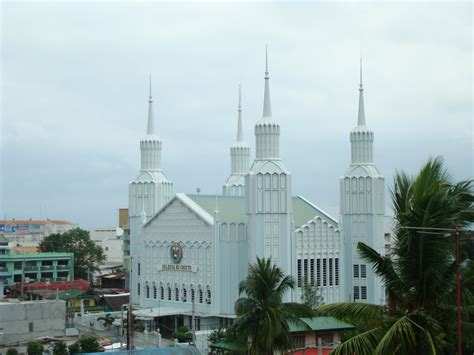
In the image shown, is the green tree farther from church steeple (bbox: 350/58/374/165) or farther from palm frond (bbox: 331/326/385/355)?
palm frond (bbox: 331/326/385/355)

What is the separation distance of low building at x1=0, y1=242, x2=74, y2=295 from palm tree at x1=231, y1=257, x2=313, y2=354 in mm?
75737

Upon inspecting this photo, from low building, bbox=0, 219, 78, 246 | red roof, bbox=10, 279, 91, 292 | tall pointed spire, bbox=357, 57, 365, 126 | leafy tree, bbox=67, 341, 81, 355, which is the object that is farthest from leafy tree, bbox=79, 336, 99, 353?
low building, bbox=0, 219, 78, 246

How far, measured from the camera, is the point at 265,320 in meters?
24.9

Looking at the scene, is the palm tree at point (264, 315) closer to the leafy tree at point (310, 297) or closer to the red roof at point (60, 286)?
the leafy tree at point (310, 297)

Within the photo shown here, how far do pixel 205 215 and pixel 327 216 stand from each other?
11353 millimetres

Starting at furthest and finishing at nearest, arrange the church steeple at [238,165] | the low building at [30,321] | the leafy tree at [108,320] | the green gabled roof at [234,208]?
the church steeple at [238,165] < the green gabled roof at [234,208] < the leafy tree at [108,320] < the low building at [30,321]

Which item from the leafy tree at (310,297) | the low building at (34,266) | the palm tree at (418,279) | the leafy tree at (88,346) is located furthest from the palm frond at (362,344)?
the low building at (34,266)

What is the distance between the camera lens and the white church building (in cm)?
5844

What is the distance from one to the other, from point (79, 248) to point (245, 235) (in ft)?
177

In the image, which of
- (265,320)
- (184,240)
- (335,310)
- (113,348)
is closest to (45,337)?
(113,348)

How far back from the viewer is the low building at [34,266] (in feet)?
320

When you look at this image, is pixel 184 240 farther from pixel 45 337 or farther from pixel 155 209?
pixel 45 337

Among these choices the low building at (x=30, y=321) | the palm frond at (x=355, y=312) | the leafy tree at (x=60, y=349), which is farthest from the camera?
the low building at (x=30, y=321)

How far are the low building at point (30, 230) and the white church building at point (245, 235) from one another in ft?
294
